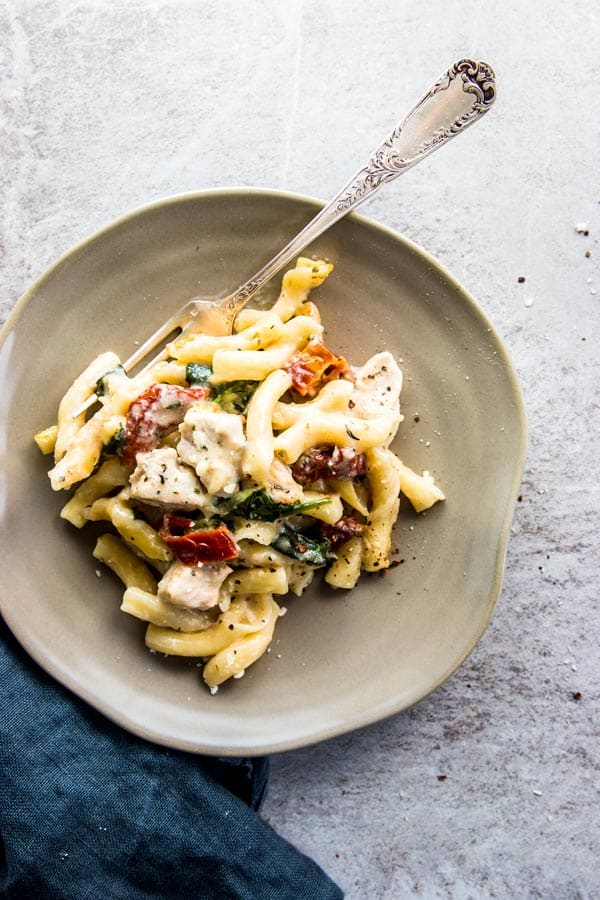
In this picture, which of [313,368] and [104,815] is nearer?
[313,368]

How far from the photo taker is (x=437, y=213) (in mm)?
2314

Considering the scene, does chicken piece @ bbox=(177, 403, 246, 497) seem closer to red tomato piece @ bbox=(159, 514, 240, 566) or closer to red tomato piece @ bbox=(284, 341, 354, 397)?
red tomato piece @ bbox=(159, 514, 240, 566)

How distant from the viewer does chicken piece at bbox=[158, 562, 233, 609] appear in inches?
74.0

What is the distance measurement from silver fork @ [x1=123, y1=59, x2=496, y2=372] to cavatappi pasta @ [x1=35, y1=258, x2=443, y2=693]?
0.06 meters

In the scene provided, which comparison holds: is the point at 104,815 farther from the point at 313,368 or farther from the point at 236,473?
the point at 313,368

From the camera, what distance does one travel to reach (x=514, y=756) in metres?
2.34

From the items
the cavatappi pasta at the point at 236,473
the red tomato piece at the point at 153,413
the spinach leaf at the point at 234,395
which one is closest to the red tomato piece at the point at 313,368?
the cavatappi pasta at the point at 236,473

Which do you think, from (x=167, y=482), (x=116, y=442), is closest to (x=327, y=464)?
(x=167, y=482)

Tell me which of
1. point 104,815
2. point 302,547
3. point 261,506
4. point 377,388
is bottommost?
point 104,815

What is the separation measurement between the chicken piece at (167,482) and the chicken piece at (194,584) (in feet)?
0.53

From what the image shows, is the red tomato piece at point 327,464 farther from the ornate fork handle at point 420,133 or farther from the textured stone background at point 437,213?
the textured stone background at point 437,213

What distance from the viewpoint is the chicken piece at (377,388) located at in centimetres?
202

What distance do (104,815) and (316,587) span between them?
862mm

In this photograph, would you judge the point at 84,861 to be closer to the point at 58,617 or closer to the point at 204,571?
the point at 58,617
